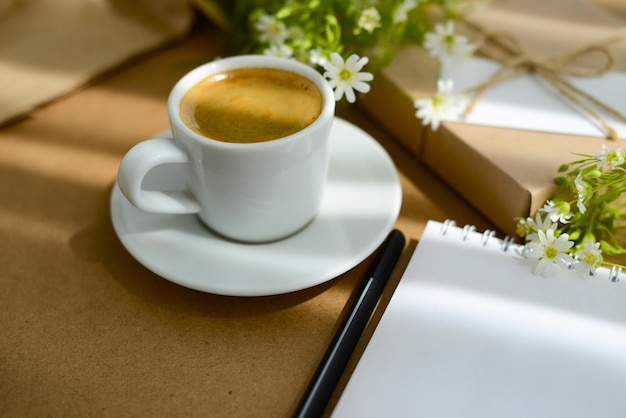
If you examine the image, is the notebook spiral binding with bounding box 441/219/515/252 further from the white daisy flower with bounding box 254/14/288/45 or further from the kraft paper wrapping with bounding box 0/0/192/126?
the kraft paper wrapping with bounding box 0/0/192/126

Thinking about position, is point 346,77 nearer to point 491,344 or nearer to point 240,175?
point 240,175

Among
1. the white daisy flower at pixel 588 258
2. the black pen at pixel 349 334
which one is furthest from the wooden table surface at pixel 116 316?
the white daisy flower at pixel 588 258

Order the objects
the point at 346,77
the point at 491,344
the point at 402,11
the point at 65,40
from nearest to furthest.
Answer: the point at 491,344
the point at 346,77
the point at 402,11
the point at 65,40

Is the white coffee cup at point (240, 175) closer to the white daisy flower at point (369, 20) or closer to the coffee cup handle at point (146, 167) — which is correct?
the coffee cup handle at point (146, 167)

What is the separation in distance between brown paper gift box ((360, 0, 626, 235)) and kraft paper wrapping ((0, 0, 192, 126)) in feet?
1.25

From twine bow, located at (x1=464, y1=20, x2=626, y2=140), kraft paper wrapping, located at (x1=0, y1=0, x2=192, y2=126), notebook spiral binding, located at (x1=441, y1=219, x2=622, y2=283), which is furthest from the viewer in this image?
kraft paper wrapping, located at (x1=0, y1=0, x2=192, y2=126)

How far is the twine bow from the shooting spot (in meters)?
0.73

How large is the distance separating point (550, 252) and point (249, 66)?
1.23 ft

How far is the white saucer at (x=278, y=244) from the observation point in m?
0.57

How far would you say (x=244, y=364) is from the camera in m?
0.55

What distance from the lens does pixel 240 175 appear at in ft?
1.81

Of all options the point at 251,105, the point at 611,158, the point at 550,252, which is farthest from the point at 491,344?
the point at 251,105

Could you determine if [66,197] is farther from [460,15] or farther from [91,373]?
[460,15]

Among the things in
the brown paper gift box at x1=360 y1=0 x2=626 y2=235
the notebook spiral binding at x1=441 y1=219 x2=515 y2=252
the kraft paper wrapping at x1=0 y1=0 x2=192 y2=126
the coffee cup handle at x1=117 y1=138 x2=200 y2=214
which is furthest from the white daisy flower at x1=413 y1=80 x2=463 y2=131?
the kraft paper wrapping at x1=0 y1=0 x2=192 y2=126
